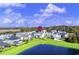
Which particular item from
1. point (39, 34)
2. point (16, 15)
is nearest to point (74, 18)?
point (39, 34)

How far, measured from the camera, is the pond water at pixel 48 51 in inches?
62.2

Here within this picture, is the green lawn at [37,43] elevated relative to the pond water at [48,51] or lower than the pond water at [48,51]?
elevated

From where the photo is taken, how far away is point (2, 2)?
1579 millimetres

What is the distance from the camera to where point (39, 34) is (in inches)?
63.4

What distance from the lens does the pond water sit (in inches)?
62.2

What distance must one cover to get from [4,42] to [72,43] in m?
0.56

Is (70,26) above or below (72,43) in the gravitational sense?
above

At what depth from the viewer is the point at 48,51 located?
1585 mm

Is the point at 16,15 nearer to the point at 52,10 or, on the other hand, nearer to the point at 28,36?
the point at 28,36

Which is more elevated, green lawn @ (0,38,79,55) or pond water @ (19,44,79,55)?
green lawn @ (0,38,79,55)
